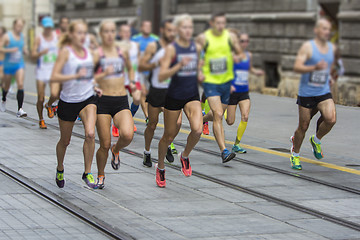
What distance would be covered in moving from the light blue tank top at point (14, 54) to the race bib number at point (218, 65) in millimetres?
7338

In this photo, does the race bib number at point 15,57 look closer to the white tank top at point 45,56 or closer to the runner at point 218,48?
the white tank top at point 45,56

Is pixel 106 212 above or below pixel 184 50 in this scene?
below

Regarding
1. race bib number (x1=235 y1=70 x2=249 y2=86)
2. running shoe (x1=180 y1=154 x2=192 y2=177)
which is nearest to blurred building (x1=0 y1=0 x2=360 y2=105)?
race bib number (x1=235 y1=70 x2=249 y2=86)

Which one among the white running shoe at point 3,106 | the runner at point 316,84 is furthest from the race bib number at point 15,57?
the runner at point 316,84

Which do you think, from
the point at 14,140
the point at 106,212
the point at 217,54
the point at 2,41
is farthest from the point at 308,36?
the point at 106,212

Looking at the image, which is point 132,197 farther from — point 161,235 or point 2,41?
point 2,41

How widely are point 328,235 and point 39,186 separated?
346 cm

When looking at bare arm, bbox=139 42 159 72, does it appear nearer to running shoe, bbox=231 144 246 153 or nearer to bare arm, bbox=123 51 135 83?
bare arm, bbox=123 51 135 83

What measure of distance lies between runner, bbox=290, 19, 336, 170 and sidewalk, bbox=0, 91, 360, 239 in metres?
0.48

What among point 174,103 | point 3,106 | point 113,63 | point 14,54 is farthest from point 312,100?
point 3,106

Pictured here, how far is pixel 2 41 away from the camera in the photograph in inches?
643

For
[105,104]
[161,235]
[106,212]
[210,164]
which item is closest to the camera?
[161,235]

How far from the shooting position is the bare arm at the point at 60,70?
8.00 metres

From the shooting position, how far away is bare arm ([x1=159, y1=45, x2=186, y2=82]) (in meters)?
8.25
